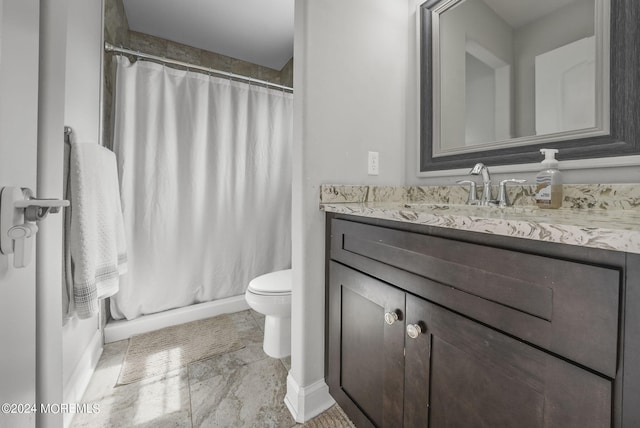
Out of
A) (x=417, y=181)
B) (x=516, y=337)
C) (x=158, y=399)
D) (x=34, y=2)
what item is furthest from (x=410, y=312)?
(x=158, y=399)

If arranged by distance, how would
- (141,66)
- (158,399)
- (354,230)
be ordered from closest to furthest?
(354,230)
(158,399)
(141,66)

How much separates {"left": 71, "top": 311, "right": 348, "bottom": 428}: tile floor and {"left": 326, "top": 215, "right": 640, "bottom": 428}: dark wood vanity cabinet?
509 millimetres

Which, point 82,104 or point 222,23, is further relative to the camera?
point 222,23

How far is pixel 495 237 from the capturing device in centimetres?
54

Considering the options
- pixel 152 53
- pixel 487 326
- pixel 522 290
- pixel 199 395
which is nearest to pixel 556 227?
pixel 522 290

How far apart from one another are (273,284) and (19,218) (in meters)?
1.18

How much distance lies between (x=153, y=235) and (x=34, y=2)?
1.58 meters

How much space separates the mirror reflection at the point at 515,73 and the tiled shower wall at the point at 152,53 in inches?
68.9

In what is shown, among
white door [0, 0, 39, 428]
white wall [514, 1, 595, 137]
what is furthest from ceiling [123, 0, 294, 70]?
white door [0, 0, 39, 428]

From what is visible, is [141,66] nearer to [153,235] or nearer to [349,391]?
[153,235]

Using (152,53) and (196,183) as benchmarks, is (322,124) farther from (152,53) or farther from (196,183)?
(152,53)

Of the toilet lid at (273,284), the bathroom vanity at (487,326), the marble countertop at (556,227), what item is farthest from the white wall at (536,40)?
the toilet lid at (273,284)

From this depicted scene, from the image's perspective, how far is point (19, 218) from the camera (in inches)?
18.4

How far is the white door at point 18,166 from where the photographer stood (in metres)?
0.43
